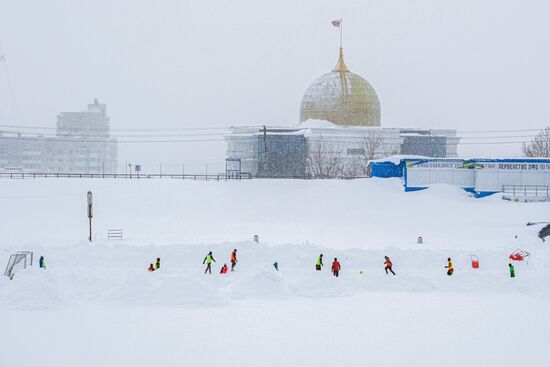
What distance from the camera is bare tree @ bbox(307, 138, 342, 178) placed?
227 ft

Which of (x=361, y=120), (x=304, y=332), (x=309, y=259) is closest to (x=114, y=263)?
(x=309, y=259)

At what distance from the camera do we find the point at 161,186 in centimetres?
5062

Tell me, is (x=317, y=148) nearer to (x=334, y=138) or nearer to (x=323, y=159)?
(x=323, y=159)

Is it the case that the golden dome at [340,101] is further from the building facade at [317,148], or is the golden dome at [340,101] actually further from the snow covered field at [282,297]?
the snow covered field at [282,297]

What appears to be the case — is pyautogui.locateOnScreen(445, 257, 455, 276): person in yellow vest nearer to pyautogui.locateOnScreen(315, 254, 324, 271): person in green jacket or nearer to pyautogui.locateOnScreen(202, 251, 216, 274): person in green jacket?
pyautogui.locateOnScreen(315, 254, 324, 271): person in green jacket

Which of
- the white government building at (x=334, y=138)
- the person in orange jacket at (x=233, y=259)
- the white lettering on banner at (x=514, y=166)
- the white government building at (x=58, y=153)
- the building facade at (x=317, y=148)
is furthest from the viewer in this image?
the white government building at (x=58, y=153)

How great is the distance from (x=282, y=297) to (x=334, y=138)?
175 feet

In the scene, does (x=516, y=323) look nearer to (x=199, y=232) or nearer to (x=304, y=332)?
(x=304, y=332)

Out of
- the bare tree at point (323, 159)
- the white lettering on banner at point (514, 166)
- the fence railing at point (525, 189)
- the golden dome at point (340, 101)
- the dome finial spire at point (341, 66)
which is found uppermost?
the dome finial spire at point (341, 66)

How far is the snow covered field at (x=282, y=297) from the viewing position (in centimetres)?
1598

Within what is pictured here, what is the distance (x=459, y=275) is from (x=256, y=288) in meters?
7.01

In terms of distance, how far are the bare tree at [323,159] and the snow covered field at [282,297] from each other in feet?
93.4

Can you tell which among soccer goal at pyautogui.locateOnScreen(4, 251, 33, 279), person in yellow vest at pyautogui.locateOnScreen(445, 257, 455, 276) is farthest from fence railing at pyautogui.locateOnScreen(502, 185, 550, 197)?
soccer goal at pyautogui.locateOnScreen(4, 251, 33, 279)

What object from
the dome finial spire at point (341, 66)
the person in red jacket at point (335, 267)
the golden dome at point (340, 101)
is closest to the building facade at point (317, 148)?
the golden dome at point (340, 101)
